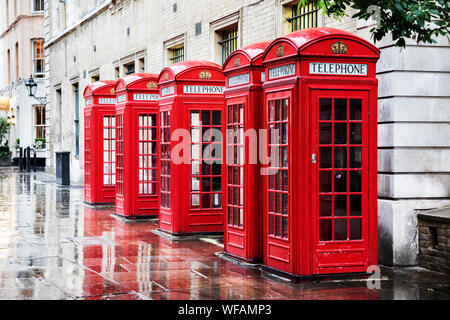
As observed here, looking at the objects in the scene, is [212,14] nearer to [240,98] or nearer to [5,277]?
[240,98]

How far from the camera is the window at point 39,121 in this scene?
43.7 metres

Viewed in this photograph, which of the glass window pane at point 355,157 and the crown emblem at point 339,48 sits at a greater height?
the crown emblem at point 339,48

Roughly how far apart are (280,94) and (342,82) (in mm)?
749

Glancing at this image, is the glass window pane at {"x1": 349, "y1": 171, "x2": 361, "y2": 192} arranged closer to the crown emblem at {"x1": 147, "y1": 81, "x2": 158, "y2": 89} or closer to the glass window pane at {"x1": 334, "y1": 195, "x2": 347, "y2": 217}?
the glass window pane at {"x1": 334, "y1": 195, "x2": 347, "y2": 217}

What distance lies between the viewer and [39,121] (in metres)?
44.0

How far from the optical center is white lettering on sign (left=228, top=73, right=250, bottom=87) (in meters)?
9.34

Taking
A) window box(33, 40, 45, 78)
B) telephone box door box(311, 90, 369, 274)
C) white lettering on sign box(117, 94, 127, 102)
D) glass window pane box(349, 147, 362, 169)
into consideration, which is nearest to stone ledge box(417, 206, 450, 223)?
telephone box door box(311, 90, 369, 274)

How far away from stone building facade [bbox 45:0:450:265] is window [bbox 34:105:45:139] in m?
14.7

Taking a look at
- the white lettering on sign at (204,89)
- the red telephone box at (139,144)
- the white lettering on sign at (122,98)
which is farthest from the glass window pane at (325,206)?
the white lettering on sign at (122,98)


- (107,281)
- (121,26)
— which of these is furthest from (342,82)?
(121,26)

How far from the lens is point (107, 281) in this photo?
8.12 meters

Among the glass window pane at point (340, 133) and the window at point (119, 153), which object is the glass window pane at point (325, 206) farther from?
the window at point (119, 153)

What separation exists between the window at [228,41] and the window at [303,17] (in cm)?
245

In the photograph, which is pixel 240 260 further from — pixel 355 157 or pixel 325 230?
pixel 355 157
